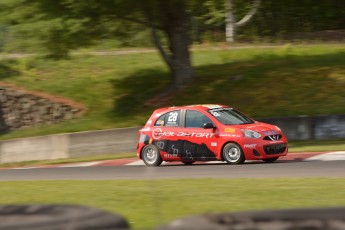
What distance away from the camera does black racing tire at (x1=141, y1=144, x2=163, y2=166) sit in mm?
20469

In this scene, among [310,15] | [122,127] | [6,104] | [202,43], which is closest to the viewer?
[122,127]

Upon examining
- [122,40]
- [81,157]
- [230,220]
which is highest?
[122,40]

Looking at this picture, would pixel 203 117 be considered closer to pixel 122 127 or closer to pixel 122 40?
pixel 122 127

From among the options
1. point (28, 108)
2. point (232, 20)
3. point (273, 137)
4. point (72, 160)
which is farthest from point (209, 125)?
point (232, 20)

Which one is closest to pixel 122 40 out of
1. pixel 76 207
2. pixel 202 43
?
pixel 202 43

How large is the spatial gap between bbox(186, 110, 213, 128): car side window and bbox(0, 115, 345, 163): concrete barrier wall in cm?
504

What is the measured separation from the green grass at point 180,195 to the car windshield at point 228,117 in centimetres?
552

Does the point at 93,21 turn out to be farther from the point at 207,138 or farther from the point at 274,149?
the point at 274,149

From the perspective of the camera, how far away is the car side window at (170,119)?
20.2 m

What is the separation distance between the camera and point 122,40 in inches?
1229

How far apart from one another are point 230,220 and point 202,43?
36.8 m

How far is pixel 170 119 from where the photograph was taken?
20.4 meters

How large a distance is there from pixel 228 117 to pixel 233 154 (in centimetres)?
113

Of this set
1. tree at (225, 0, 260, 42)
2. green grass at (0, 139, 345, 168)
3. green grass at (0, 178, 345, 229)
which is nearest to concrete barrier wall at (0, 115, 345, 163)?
green grass at (0, 139, 345, 168)
